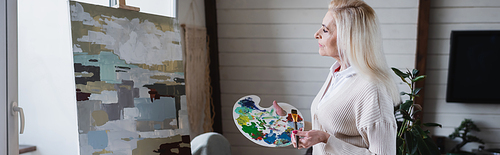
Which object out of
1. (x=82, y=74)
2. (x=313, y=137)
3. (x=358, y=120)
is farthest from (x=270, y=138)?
(x=82, y=74)

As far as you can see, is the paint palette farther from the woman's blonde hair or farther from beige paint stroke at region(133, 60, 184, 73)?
beige paint stroke at region(133, 60, 184, 73)

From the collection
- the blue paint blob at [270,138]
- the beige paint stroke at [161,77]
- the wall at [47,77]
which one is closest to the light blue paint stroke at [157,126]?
the beige paint stroke at [161,77]

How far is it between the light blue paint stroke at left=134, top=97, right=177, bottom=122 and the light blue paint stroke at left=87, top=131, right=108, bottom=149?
0.70ft

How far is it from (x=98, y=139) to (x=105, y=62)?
343mm

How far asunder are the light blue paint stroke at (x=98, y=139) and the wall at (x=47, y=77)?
13 cm

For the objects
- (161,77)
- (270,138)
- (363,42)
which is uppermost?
(363,42)

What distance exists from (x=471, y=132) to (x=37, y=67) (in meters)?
3.14

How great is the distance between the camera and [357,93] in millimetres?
1053

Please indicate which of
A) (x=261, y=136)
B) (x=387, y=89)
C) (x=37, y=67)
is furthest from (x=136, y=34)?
(x=387, y=89)

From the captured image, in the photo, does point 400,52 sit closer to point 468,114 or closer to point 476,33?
point 476,33

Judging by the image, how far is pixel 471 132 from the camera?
8.95ft

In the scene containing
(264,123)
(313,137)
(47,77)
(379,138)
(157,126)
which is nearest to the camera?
(379,138)

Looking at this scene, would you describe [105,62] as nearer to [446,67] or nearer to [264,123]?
[264,123]

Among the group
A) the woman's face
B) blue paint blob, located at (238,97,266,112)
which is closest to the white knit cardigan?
the woman's face
